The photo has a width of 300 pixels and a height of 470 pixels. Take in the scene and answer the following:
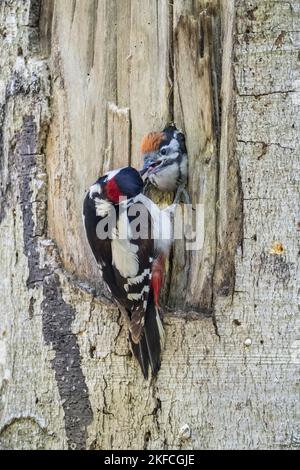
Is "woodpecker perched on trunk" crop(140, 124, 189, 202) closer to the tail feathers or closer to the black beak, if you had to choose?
the black beak

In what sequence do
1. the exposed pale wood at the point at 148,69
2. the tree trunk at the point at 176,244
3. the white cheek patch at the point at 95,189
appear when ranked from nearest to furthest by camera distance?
the tree trunk at the point at 176,244 < the white cheek patch at the point at 95,189 < the exposed pale wood at the point at 148,69

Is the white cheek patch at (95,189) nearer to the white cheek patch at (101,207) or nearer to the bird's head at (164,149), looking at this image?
the white cheek patch at (101,207)

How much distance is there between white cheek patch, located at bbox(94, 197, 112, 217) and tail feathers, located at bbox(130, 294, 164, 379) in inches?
20.5

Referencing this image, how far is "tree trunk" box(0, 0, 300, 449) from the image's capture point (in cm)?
363

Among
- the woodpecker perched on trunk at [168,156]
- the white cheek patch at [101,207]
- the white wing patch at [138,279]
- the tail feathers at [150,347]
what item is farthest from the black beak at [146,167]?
the tail feathers at [150,347]

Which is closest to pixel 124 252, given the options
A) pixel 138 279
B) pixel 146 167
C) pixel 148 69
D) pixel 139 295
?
pixel 138 279

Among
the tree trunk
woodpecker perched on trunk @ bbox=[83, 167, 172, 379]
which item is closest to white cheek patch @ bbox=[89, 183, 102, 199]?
woodpecker perched on trunk @ bbox=[83, 167, 172, 379]

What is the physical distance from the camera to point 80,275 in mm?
3986

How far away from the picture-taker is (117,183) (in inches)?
154

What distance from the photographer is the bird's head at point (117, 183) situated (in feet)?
12.8

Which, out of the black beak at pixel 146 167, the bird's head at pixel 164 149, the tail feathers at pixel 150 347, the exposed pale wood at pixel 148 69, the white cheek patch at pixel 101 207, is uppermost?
the exposed pale wood at pixel 148 69
